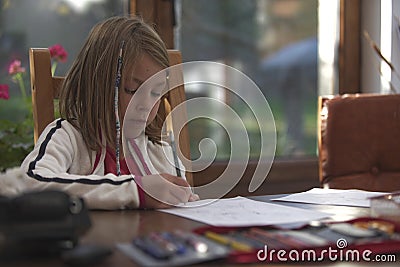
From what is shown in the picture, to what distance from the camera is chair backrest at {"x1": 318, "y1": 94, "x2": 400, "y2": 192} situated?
1948 millimetres

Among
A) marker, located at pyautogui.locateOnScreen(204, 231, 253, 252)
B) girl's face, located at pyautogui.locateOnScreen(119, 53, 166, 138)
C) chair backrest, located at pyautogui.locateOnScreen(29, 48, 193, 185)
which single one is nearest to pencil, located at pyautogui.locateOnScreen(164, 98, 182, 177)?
girl's face, located at pyautogui.locateOnScreen(119, 53, 166, 138)

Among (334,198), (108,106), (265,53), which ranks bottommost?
(334,198)

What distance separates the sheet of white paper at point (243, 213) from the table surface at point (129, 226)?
3 cm

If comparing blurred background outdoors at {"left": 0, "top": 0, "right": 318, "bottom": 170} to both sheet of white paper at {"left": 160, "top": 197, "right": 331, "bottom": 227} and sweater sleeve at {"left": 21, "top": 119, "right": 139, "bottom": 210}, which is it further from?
sheet of white paper at {"left": 160, "top": 197, "right": 331, "bottom": 227}

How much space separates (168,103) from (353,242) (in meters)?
0.99

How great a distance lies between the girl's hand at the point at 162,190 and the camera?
42.8 inches

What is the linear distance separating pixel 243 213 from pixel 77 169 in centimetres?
47

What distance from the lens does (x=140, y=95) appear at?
139cm

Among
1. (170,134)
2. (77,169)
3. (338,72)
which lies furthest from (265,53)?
(77,169)

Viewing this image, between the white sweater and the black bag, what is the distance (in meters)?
0.29

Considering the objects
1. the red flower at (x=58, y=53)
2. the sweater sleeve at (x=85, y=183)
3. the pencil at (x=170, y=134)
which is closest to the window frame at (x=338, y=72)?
the red flower at (x=58, y=53)

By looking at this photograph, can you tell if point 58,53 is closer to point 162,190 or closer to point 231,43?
point 231,43

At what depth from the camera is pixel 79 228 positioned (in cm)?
76

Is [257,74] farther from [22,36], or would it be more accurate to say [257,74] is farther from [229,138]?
[22,36]
